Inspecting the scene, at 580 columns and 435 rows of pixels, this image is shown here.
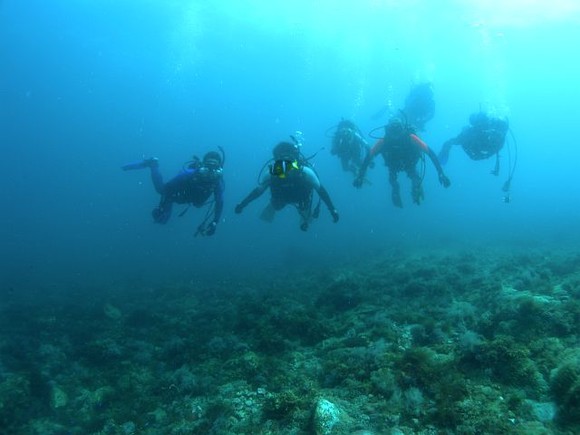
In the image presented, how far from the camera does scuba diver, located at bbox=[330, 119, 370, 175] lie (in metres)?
13.7

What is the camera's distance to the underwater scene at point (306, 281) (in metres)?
4.10

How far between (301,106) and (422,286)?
12257 centimetres

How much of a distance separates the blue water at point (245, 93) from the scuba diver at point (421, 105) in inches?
226

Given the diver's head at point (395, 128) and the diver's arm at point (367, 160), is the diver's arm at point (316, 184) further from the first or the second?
the diver's head at point (395, 128)

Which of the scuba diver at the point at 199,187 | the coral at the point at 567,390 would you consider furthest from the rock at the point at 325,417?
the scuba diver at the point at 199,187

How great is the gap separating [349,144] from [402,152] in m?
2.95

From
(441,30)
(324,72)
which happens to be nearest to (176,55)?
(324,72)

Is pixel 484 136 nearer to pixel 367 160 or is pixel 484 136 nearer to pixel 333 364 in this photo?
pixel 367 160

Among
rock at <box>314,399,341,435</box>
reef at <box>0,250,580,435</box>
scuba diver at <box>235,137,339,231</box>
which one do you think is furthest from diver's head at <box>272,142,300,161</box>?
rock at <box>314,399,341,435</box>

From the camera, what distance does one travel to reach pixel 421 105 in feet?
64.8

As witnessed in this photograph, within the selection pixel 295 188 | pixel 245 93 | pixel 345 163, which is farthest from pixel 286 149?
pixel 245 93

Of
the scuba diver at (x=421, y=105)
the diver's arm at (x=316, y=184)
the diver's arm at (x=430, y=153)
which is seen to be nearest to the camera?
the diver's arm at (x=316, y=184)

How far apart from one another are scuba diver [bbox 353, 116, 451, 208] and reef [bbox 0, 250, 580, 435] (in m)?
2.72

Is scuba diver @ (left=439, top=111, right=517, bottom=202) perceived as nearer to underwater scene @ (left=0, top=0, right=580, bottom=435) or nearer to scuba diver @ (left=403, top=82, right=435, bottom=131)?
underwater scene @ (left=0, top=0, right=580, bottom=435)
